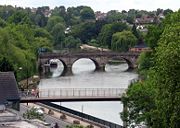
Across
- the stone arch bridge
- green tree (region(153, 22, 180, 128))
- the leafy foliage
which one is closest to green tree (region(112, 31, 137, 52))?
the stone arch bridge

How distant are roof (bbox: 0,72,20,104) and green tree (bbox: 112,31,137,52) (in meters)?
96.7

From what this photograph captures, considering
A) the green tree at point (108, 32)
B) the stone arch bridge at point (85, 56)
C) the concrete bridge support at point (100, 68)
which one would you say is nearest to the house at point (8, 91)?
the stone arch bridge at point (85, 56)

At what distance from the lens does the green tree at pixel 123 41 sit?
151 meters

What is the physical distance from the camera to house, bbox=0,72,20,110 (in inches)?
2021

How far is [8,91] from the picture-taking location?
52.9m

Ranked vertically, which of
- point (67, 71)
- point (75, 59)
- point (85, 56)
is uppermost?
point (85, 56)

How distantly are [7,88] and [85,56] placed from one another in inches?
2822

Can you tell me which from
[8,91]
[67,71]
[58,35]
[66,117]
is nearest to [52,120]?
[66,117]

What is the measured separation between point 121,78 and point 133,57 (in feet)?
66.3

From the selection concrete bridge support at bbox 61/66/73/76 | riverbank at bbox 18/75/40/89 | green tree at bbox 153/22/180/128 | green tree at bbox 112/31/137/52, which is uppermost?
green tree at bbox 153/22/180/128

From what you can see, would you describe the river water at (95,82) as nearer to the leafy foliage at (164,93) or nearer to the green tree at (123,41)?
the green tree at (123,41)

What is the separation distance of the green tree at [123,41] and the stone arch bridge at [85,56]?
24664 millimetres

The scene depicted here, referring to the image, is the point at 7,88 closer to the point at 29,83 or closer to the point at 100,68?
the point at 29,83

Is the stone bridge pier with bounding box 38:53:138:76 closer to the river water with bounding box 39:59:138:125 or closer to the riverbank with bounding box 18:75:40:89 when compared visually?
the river water with bounding box 39:59:138:125
